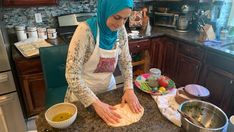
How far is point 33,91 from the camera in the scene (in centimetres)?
185

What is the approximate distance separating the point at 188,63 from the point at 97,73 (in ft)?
4.80

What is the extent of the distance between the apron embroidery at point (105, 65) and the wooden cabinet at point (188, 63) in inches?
51.5

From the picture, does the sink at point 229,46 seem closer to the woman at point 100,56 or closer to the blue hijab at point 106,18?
the woman at point 100,56

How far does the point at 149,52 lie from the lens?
8.23 ft

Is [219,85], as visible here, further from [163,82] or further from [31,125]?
[31,125]

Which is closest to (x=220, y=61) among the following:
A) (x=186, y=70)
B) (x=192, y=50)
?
(x=192, y=50)

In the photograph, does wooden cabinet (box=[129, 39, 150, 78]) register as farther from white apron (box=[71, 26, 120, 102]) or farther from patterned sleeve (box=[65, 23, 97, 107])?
patterned sleeve (box=[65, 23, 97, 107])

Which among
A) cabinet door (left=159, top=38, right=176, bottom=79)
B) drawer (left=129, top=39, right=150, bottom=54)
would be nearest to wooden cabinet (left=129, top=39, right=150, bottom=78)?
drawer (left=129, top=39, right=150, bottom=54)

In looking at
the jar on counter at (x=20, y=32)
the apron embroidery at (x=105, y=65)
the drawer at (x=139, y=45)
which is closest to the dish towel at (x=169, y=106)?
the apron embroidery at (x=105, y=65)

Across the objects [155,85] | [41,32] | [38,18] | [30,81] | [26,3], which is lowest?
[30,81]

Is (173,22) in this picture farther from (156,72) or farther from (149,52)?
(156,72)

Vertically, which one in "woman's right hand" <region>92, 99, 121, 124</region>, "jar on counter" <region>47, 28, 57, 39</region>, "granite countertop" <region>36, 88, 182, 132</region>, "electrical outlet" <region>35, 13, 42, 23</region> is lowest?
"granite countertop" <region>36, 88, 182, 132</region>

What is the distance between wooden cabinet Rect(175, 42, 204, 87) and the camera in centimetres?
208

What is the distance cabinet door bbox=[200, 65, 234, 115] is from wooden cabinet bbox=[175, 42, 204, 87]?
0.37 feet
